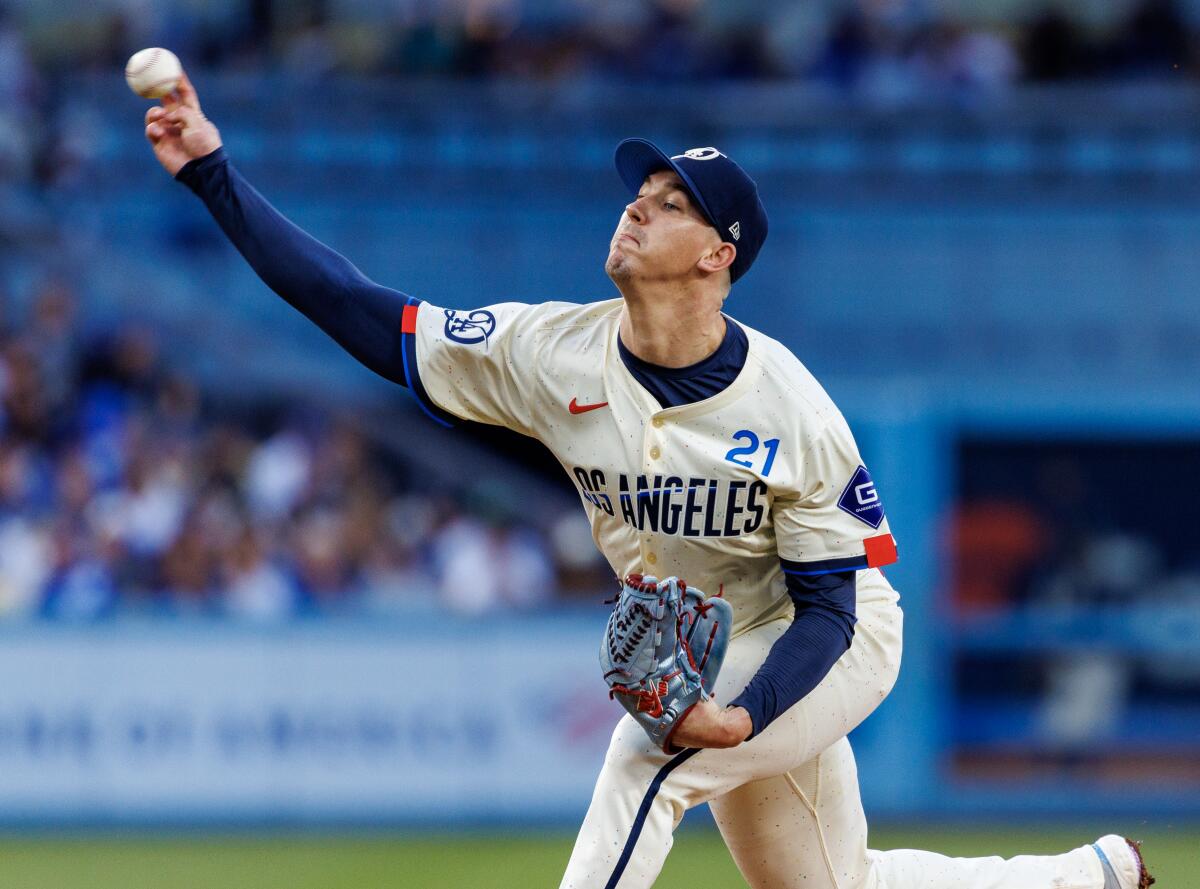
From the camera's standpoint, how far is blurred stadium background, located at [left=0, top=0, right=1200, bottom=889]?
10.6 meters

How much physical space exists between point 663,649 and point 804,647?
42cm

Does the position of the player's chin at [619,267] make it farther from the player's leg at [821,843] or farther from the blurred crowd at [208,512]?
the blurred crowd at [208,512]

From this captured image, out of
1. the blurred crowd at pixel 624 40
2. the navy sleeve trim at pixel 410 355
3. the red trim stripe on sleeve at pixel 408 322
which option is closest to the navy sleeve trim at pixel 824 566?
the navy sleeve trim at pixel 410 355

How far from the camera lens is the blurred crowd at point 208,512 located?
11109 millimetres

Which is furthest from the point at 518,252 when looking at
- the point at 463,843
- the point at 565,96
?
the point at 463,843

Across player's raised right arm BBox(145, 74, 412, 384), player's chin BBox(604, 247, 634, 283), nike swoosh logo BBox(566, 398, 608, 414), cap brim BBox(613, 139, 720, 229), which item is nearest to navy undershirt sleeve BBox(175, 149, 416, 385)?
player's raised right arm BBox(145, 74, 412, 384)

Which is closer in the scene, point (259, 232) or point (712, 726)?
point (712, 726)

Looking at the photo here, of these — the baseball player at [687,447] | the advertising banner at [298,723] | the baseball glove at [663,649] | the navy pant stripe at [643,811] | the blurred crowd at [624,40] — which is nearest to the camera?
the baseball glove at [663,649]

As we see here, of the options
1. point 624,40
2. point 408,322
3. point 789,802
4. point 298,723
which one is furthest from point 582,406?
point 624,40

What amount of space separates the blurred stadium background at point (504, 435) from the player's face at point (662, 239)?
495cm

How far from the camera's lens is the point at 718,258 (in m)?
4.90

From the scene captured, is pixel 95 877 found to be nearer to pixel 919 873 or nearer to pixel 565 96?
pixel 919 873

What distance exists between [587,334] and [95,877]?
209 inches

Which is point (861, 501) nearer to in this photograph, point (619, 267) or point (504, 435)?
point (619, 267)
